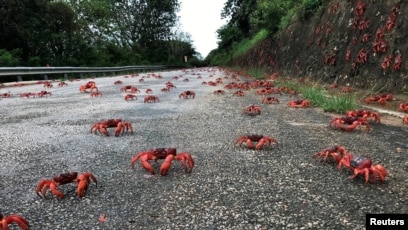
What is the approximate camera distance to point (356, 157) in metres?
2.92

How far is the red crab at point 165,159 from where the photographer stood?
9.62 ft

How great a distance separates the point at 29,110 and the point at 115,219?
17.7 ft

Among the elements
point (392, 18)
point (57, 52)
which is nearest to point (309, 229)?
point (392, 18)

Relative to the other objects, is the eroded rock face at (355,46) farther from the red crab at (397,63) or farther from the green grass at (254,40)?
the green grass at (254,40)

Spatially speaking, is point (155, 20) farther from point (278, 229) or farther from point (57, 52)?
point (278, 229)

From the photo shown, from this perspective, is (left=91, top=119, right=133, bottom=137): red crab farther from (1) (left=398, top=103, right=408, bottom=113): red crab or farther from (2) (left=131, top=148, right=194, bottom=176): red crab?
(1) (left=398, top=103, right=408, bottom=113): red crab

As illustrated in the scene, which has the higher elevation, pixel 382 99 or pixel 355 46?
pixel 355 46

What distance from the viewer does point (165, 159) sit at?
302cm

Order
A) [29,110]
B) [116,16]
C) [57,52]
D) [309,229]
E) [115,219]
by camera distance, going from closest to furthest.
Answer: [309,229], [115,219], [29,110], [57,52], [116,16]

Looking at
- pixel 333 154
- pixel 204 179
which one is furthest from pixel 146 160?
pixel 333 154

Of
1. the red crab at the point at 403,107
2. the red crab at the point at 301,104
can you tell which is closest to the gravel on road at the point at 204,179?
the red crab at the point at 403,107

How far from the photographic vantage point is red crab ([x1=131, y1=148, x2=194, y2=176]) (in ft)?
9.62

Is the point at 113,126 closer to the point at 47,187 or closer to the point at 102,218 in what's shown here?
the point at 47,187

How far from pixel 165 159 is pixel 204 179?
393mm
